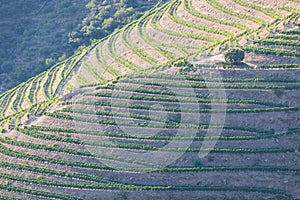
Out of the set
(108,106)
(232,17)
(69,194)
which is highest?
(232,17)

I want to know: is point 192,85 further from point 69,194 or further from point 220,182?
point 69,194

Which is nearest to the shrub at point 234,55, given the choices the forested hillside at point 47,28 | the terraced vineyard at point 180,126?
the terraced vineyard at point 180,126

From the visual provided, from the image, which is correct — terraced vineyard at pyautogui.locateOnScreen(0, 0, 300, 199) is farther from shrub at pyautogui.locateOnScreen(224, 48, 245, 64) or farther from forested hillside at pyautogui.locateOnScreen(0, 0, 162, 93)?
forested hillside at pyautogui.locateOnScreen(0, 0, 162, 93)

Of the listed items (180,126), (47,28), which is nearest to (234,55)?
(180,126)

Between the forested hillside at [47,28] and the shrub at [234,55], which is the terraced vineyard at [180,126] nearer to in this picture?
the shrub at [234,55]

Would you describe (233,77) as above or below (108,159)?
above

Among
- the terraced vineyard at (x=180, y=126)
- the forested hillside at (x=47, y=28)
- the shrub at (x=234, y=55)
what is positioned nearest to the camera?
the terraced vineyard at (x=180, y=126)

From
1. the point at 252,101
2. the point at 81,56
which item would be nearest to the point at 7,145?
the point at 81,56
